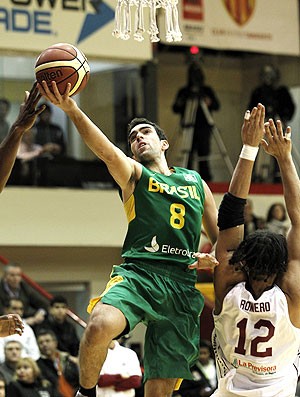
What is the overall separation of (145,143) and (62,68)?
103 cm

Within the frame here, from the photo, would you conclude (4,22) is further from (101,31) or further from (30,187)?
(30,187)

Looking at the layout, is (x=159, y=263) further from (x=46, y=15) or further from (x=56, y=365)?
(x=46, y=15)

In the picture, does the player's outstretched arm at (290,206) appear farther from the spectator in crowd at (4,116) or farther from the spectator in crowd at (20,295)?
the spectator in crowd at (4,116)

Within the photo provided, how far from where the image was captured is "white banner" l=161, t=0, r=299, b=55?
15727 mm

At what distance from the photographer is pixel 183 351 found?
723 cm

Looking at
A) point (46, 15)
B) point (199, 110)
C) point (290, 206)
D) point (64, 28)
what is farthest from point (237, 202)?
point (199, 110)

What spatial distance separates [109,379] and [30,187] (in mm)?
5258

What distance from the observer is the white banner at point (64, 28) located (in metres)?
13.2

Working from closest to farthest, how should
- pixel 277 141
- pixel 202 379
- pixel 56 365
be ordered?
pixel 277 141 → pixel 56 365 → pixel 202 379

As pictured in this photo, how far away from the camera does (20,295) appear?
1308 cm

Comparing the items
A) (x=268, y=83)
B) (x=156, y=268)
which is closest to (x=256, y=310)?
(x=156, y=268)

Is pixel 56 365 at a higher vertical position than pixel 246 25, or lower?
lower

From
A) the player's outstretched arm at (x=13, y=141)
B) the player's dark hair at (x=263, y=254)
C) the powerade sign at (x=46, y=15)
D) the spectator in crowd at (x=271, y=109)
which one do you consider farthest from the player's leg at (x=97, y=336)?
the spectator in crowd at (x=271, y=109)

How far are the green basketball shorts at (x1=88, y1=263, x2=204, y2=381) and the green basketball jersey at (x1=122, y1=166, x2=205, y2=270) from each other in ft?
0.29
